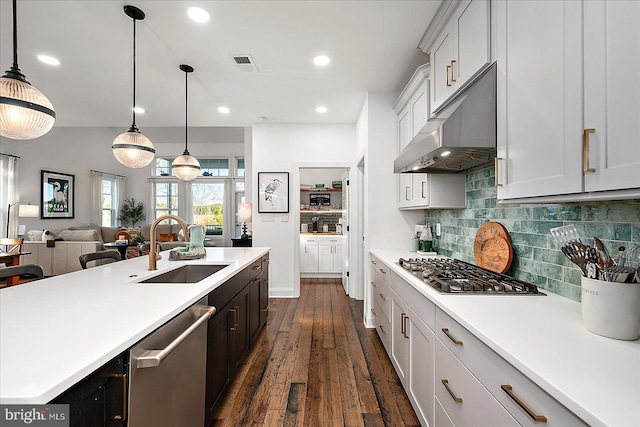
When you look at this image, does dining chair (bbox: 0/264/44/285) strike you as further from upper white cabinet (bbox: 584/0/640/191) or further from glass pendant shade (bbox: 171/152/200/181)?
upper white cabinet (bbox: 584/0/640/191)

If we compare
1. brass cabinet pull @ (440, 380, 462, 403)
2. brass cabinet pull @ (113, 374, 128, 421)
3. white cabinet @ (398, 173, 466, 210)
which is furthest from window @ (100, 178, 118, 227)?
brass cabinet pull @ (440, 380, 462, 403)

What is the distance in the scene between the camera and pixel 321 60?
9.57 feet

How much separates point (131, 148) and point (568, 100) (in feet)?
9.78

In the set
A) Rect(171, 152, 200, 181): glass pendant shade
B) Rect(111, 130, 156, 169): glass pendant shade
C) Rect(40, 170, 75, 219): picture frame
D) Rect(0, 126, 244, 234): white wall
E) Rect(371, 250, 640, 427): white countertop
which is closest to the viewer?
Rect(371, 250, 640, 427): white countertop

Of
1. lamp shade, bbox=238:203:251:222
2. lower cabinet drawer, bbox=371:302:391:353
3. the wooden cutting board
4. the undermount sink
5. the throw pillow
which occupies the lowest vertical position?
lower cabinet drawer, bbox=371:302:391:353

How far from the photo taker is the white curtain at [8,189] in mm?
6047

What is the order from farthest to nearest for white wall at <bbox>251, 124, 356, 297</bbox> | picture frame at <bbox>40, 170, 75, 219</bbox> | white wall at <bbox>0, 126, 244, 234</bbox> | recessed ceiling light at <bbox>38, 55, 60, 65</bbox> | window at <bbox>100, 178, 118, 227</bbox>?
window at <bbox>100, 178, 118, 227</bbox>
picture frame at <bbox>40, 170, 75, 219</bbox>
white wall at <bbox>0, 126, 244, 234</bbox>
white wall at <bbox>251, 124, 356, 297</bbox>
recessed ceiling light at <bbox>38, 55, 60, 65</bbox>

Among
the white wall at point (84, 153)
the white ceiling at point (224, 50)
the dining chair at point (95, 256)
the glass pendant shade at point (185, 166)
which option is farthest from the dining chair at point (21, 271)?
the white wall at point (84, 153)

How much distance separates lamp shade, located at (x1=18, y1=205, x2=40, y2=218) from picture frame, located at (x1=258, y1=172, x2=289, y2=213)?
15.6 ft

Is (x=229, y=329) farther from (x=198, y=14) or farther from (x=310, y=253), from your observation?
(x=310, y=253)

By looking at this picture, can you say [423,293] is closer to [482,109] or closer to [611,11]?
[482,109]

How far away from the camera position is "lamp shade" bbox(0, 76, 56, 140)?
165cm

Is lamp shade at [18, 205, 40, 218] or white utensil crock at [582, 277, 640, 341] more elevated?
lamp shade at [18, 205, 40, 218]

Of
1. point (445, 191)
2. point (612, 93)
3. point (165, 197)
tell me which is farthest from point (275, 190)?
point (165, 197)
